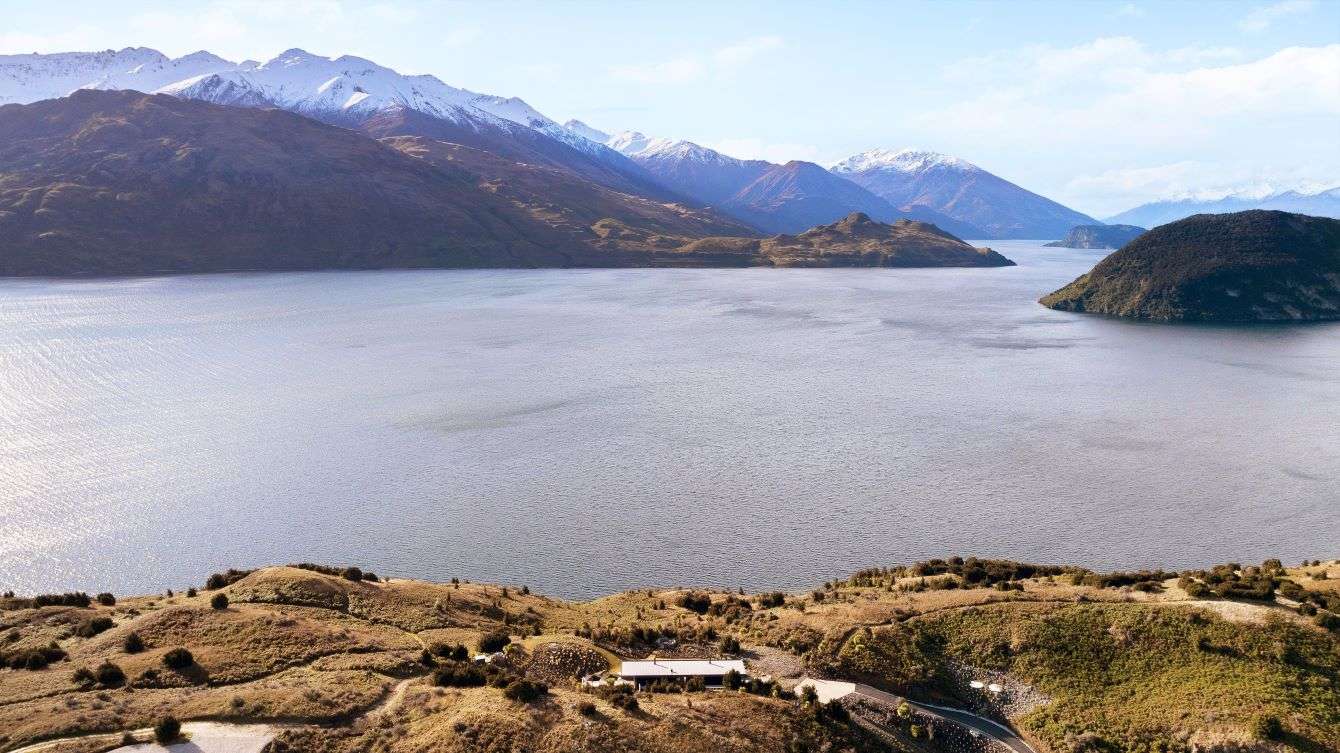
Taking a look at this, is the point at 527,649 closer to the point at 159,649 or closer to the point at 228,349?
the point at 159,649

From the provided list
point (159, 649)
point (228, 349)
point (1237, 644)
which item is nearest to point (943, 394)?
point (1237, 644)

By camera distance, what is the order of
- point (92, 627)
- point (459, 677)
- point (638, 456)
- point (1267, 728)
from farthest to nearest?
point (638, 456)
point (92, 627)
point (459, 677)
point (1267, 728)

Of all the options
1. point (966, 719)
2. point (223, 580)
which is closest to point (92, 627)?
point (223, 580)

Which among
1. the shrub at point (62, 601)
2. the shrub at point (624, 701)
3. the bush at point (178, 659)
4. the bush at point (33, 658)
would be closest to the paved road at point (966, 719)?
the shrub at point (624, 701)

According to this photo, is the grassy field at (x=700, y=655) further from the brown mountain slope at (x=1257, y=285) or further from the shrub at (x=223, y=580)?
the brown mountain slope at (x=1257, y=285)

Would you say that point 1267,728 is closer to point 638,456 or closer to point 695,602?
point 695,602
